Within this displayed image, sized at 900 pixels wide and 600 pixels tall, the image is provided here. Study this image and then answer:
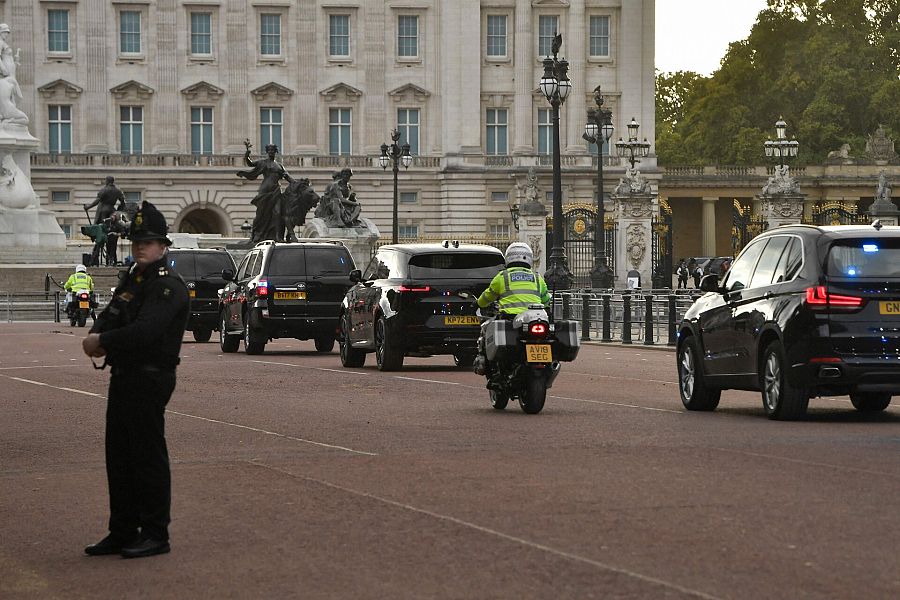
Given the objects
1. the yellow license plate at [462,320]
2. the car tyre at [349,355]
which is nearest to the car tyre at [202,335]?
the car tyre at [349,355]

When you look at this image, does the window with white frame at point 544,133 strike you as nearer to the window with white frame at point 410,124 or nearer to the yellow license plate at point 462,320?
the window with white frame at point 410,124

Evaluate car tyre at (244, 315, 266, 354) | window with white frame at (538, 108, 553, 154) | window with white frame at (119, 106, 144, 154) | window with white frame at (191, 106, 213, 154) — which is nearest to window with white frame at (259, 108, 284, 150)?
window with white frame at (191, 106, 213, 154)

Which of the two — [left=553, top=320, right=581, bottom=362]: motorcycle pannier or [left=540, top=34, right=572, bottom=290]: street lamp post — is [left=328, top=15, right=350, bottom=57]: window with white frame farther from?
[left=553, top=320, right=581, bottom=362]: motorcycle pannier

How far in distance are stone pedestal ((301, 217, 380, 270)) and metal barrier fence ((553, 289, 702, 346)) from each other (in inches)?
754

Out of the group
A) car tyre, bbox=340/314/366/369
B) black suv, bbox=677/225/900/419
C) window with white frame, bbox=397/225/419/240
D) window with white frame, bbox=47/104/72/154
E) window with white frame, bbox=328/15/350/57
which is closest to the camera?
black suv, bbox=677/225/900/419

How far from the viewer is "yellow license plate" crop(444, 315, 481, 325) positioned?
24.0 meters

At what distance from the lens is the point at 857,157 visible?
99.4 meters

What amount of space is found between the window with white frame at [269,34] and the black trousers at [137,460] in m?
81.8

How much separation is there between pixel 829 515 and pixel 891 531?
608 mm

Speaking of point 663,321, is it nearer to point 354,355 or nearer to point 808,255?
point 354,355

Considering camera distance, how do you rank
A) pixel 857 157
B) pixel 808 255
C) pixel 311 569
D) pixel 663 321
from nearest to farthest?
1. pixel 311 569
2. pixel 808 255
3. pixel 663 321
4. pixel 857 157

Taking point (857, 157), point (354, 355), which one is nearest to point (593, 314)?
point (354, 355)

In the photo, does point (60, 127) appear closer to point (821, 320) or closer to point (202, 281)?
point (202, 281)

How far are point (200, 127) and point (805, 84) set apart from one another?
3579 cm
